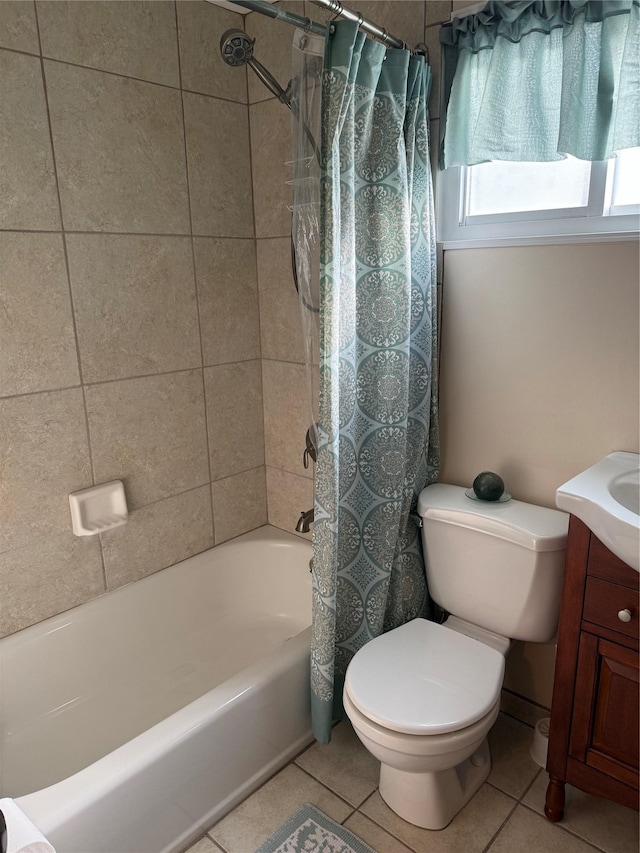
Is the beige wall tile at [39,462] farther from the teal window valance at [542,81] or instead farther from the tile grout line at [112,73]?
the teal window valance at [542,81]

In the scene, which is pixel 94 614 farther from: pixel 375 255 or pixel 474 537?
pixel 375 255

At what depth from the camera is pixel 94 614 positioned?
1.97m

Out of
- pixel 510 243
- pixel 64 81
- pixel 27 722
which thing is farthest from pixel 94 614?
pixel 510 243

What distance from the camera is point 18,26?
5.17ft

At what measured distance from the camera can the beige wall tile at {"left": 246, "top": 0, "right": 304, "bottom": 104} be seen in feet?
6.64

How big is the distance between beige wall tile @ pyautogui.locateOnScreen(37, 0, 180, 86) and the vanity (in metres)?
1.73

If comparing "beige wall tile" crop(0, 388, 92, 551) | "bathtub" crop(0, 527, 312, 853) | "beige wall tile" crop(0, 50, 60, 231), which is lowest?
"bathtub" crop(0, 527, 312, 853)

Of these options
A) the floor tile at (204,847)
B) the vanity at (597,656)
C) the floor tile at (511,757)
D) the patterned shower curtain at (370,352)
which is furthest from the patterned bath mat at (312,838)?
the vanity at (597,656)

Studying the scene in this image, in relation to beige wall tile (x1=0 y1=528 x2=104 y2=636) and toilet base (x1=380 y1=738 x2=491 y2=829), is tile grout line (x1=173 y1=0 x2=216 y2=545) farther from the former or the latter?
toilet base (x1=380 y1=738 x2=491 y2=829)

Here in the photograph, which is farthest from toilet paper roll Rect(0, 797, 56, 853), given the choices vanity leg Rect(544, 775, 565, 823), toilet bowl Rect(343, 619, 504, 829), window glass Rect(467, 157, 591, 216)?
window glass Rect(467, 157, 591, 216)

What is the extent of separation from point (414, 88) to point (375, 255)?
1.52ft

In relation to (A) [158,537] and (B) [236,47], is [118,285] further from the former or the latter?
(A) [158,537]

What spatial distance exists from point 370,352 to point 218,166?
964mm

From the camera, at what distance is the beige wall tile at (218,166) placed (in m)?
2.04
